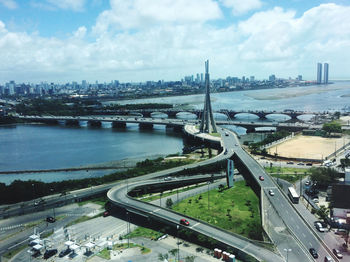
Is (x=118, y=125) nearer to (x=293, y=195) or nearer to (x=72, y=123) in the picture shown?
(x=72, y=123)

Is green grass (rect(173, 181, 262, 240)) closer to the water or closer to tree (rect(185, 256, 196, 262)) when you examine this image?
tree (rect(185, 256, 196, 262))

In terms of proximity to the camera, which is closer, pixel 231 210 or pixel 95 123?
pixel 231 210

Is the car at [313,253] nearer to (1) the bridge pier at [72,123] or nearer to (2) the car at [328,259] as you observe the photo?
(2) the car at [328,259]

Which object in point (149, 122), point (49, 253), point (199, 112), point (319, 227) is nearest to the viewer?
point (49, 253)

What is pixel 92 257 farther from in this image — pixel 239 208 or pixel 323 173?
pixel 323 173

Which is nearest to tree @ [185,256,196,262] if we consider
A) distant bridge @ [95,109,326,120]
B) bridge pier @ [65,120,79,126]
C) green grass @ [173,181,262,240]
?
green grass @ [173,181,262,240]

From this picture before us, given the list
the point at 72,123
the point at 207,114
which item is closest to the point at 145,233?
the point at 207,114
